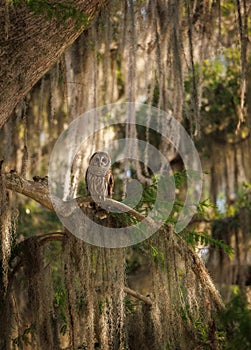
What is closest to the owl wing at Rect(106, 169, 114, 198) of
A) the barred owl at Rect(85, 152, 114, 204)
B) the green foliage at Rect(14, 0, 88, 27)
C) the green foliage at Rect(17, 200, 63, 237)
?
the barred owl at Rect(85, 152, 114, 204)

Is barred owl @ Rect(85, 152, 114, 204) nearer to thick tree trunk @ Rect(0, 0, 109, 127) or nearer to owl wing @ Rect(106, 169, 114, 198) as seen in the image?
owl wing @ Rect(106, 169, 114, 198)

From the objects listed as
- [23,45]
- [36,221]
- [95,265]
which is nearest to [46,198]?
[95,265]

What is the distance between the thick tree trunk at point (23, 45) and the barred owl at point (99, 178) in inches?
26.5

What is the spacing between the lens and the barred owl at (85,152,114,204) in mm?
4280

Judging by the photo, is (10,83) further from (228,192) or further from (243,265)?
(228,192)

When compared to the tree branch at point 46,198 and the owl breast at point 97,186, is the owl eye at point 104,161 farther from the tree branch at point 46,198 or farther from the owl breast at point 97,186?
the tree branch at point 46,198

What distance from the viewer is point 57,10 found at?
3.85 m

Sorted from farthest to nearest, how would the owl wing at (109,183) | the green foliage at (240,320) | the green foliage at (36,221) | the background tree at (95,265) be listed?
the green foliage at (36,221) → the owl wing at (109,183) → the background tree at (95,265) → the green foliage at (240,320)

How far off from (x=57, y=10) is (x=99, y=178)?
105cm

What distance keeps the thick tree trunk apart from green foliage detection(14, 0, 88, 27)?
26 mm

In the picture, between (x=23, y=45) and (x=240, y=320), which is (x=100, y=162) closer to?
(x=23, y=45)

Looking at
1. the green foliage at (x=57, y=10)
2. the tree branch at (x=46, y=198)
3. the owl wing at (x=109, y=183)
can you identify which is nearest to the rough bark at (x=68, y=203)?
the tree branch at (x=46, y=198)

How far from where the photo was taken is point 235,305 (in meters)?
3.13

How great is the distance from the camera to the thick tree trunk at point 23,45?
3.81 metres
